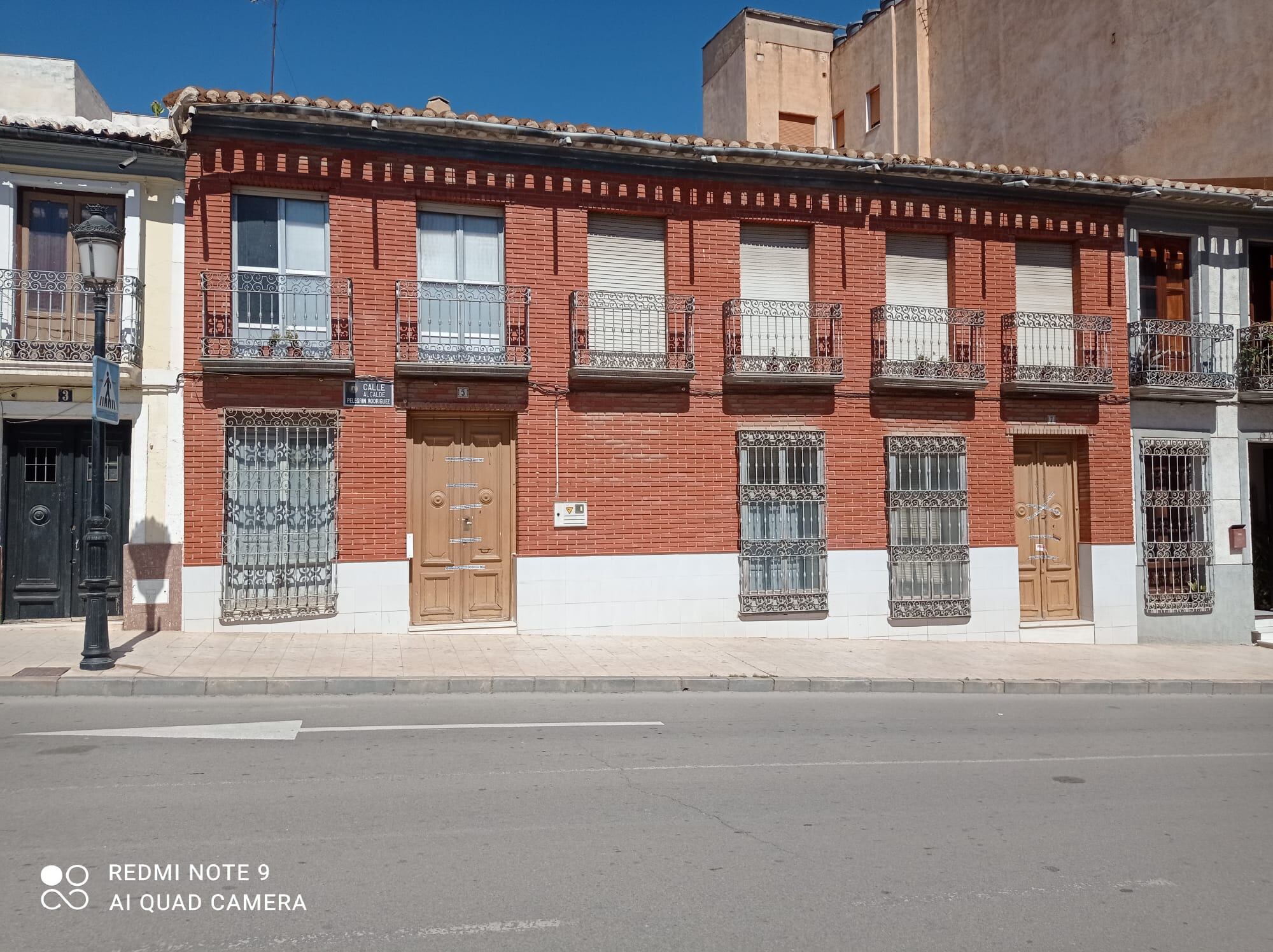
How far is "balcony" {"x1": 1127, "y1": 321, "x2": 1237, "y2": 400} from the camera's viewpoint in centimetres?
1591

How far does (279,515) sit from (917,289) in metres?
9.74

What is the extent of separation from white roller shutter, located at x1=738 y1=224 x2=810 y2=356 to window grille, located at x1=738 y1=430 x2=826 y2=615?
49.9 inches

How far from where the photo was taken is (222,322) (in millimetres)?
12289

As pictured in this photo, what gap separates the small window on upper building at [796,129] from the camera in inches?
1118

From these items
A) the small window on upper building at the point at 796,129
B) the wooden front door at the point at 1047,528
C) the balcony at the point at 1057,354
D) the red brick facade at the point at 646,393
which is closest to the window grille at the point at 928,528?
the red brick facade at the point at 646,393

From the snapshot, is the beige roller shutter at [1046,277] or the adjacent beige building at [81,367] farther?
the beige roller shutter at [1046,277]

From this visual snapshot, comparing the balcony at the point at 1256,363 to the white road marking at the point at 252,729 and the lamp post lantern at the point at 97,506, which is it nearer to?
the white road marking at the point at 252,729

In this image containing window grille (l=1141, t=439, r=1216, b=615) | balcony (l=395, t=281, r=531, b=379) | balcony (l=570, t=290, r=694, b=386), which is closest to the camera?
balcony (l=395, t=281, r=531, b=379)

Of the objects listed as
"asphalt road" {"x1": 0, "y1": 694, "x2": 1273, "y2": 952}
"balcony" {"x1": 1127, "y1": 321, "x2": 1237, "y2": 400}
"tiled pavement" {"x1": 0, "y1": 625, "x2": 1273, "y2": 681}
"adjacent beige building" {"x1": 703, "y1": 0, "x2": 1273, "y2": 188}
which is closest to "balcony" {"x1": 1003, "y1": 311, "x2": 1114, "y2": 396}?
"balcony" {"x1": 1127, "y1": 321, "x2": 1237, "y2": 400}

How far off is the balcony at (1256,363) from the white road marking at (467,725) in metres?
12.9

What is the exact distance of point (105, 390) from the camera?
→ 9.98 metres

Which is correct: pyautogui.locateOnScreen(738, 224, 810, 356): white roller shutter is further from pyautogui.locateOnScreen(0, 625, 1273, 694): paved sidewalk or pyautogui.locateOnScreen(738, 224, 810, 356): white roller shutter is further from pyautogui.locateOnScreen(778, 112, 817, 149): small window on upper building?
pyautogui.locateOnScreen(778, 112, 817, 149): small window on upper building

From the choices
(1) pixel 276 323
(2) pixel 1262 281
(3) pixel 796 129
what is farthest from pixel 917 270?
(3) pixel 796 129

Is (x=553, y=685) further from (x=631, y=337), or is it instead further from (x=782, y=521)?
(x=631, y=337)
